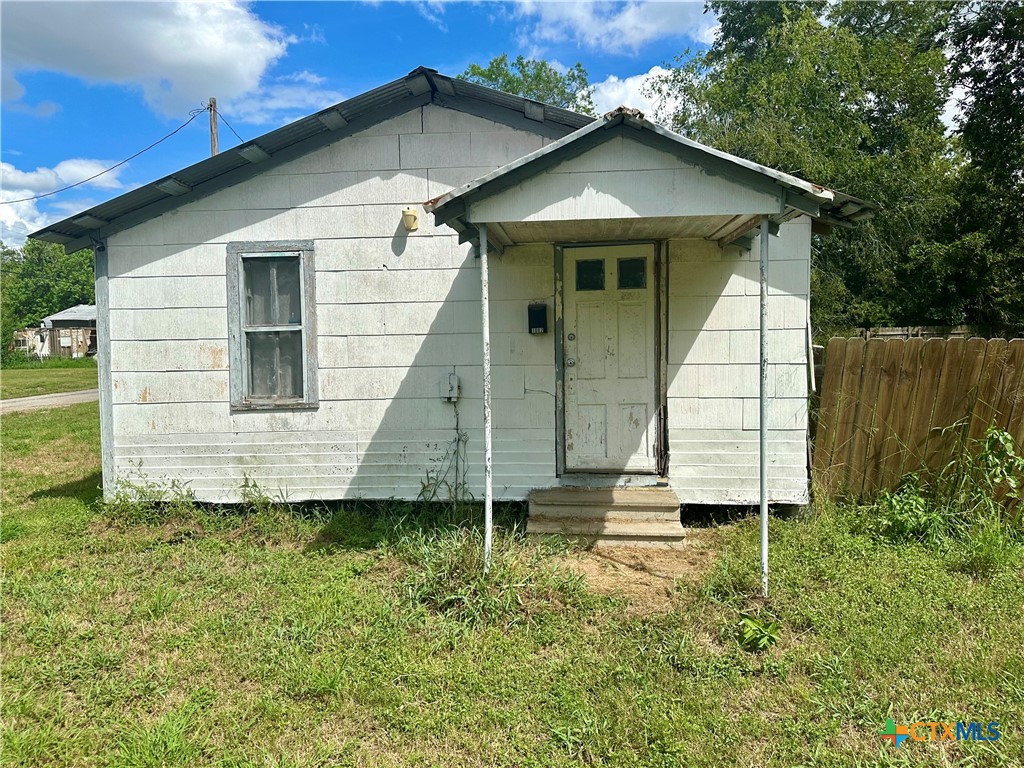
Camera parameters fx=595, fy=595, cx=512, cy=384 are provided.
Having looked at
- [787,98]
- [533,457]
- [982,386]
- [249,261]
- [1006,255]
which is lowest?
[533,457]

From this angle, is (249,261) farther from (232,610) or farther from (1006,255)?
(1006,255)

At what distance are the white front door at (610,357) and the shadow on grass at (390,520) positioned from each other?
2.78 feet

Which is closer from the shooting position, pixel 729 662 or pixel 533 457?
pixel 729 662

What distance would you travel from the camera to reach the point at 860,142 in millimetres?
15922

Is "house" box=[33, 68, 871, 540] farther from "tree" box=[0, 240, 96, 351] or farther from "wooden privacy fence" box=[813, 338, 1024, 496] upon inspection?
"tree" box=[0, 240, 96, 351]

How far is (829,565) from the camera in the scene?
3883 mm

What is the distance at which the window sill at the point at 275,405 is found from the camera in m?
5.05

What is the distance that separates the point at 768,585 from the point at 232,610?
327 centimetres

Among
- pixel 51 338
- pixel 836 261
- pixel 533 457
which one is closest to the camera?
pixel 533 457

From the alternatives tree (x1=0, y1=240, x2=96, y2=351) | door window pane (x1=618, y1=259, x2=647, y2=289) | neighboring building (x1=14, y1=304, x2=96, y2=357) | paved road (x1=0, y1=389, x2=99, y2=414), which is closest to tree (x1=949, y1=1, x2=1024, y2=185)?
door window pane (x1=618, y1=259, x2=647, y2=289)

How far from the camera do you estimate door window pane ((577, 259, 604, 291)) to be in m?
4.91

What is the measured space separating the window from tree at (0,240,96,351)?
4986cm

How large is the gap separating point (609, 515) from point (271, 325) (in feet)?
10.6

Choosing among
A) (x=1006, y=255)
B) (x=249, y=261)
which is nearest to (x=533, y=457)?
(x=249, y=261)
